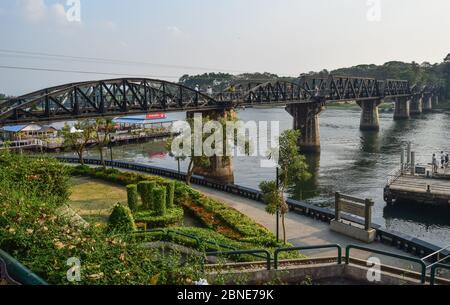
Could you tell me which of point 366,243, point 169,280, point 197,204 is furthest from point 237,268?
point 197,204

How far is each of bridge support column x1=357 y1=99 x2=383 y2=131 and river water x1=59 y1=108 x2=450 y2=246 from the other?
3507 mm

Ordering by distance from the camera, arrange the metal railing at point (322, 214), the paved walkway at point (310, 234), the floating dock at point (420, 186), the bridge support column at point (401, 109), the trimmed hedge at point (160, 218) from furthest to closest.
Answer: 1. the bridge support column at point (401, 109)
2. the floating dock at point (420, 186)
3. the trimmed hedge at point (160, 218)
4. the metal railing at point (322, 214)
5. the paved walkway at point (310, 234)

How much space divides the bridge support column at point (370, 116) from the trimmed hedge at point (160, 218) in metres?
106

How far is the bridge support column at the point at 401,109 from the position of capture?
162 metres

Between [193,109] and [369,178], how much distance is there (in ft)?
88.7

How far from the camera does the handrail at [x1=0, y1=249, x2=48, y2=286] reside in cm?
780

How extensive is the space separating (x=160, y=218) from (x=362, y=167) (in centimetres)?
4918

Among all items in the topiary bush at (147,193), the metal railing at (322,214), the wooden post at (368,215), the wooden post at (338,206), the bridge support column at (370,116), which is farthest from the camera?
the bridge support column at (370,116)

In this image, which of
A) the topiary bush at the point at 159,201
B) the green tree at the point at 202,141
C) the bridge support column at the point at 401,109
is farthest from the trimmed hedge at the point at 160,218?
the bridge support column at the point at 401,109

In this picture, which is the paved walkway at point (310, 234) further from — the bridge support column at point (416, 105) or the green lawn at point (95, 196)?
the bridge support column at point (416, 105)

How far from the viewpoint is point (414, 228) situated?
37844 mm

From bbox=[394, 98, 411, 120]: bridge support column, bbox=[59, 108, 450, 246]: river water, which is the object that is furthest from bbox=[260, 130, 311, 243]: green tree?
bbox=[394, 98, 411, 120]: bridge support column
